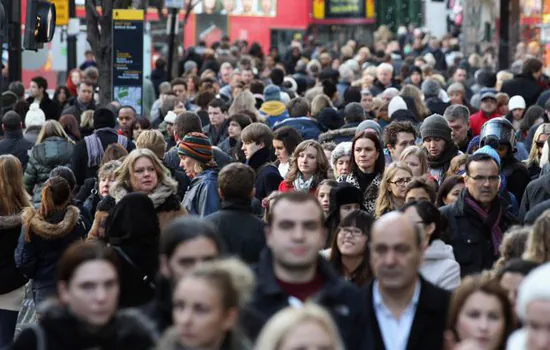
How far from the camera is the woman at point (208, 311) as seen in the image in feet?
19.9

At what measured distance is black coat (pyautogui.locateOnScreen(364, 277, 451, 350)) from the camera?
7293mm

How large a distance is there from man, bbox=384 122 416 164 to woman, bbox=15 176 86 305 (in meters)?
3.31

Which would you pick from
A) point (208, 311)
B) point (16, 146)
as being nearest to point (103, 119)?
point (16, 146)

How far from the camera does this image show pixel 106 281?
6.61m

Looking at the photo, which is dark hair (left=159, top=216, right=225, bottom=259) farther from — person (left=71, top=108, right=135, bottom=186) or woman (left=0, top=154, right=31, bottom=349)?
person (left=71, top=108, right=135, bottom=186)

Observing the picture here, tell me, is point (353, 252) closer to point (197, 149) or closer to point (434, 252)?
point (434, 252)

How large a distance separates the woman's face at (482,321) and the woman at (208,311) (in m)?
1.02

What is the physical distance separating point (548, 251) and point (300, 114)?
9970 mm

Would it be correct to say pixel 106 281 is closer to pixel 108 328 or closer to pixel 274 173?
pixel 108 328

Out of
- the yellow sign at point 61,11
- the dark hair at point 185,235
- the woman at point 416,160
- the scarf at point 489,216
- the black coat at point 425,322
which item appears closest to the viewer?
the dark hair at point 185,235

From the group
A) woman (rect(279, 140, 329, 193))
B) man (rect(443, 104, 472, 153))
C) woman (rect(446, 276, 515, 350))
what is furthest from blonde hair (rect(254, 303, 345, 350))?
man (rect(443, 104, 472, 153))

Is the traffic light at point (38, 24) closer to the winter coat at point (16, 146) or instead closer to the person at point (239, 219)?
the winter coat at point (16, 146)

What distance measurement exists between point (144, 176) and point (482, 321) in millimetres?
4936

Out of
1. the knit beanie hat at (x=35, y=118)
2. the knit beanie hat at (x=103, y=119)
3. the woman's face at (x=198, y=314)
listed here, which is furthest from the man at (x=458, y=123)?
the woman's face at (x=198, y=314)
